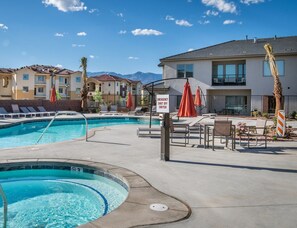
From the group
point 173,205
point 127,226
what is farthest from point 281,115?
point 127,226

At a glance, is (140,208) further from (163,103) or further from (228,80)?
(228,80)

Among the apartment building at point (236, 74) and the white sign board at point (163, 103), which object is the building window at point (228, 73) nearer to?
the apartment building at point (236, 74)

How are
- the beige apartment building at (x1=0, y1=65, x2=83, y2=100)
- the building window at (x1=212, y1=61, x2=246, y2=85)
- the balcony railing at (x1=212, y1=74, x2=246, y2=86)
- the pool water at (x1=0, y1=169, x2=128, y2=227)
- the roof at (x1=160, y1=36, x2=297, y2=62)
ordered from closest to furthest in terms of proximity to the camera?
the pool water at (x1=0, y1=169, x2=128, y2=227), the roof at (x1=160, y1=36, x2=297, y2=62), the balcony railing at (x1=212, y1=74, x2=246, y2=86), the building window at (x1=212, y1=61, x2=246, y2=85), the beige apartment building at (x1=0, y1=65, x2=83, y2=100)

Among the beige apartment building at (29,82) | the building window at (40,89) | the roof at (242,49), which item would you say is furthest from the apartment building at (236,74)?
the building window at (40,89)

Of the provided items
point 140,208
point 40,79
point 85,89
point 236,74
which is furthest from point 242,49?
point 40,79

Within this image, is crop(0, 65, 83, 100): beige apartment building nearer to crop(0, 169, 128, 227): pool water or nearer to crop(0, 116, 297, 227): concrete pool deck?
crop(0, 116, 297, 227): concrete pool deck

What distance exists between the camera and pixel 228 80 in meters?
29.4

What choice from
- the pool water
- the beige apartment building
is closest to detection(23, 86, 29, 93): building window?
the beige apartment building

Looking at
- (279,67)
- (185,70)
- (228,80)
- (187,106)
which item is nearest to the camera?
(187,106)

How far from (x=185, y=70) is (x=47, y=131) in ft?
55.2

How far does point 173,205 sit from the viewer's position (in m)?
4.70

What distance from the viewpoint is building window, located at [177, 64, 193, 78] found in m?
30.0

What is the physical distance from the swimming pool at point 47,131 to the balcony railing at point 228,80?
30.5 feet

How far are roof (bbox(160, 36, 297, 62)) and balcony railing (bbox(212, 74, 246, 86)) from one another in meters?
2.24
